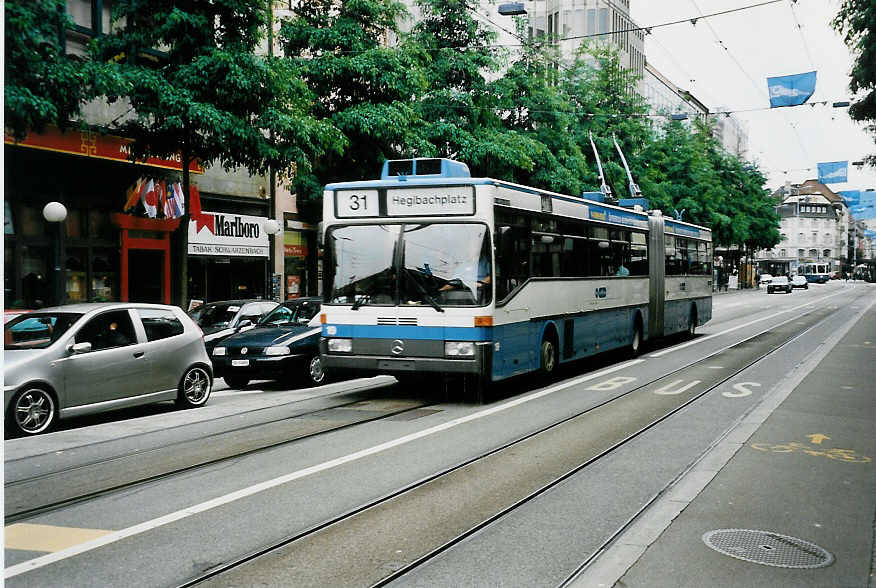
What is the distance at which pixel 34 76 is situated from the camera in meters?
12.7

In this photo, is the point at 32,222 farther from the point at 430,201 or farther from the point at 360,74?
the point at 430,201

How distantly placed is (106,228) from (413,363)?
1284 centimetres

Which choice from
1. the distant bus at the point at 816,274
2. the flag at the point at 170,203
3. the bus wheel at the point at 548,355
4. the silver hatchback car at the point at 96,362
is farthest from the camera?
the distant bus at the point at 816,274

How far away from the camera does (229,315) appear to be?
57.2 ft

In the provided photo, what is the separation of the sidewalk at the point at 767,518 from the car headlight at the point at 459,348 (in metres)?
3.56

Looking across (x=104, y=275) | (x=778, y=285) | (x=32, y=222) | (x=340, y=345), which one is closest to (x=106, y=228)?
(x=104, y=275)

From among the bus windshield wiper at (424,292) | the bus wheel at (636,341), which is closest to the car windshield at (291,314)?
the bus windshield wiper at (424,292)

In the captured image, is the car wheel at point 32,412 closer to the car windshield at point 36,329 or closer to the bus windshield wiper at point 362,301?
the car windshield at point 36,329

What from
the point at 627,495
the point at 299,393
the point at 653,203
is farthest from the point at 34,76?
the point at 653,203

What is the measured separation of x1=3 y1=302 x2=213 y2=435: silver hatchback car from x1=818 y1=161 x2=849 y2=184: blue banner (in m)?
33.3

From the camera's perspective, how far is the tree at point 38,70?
11492 millimetres

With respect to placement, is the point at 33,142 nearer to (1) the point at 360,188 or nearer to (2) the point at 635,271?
(1) the point at 360,188

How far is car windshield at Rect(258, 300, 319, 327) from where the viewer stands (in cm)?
1566

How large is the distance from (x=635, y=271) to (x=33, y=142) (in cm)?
1302
